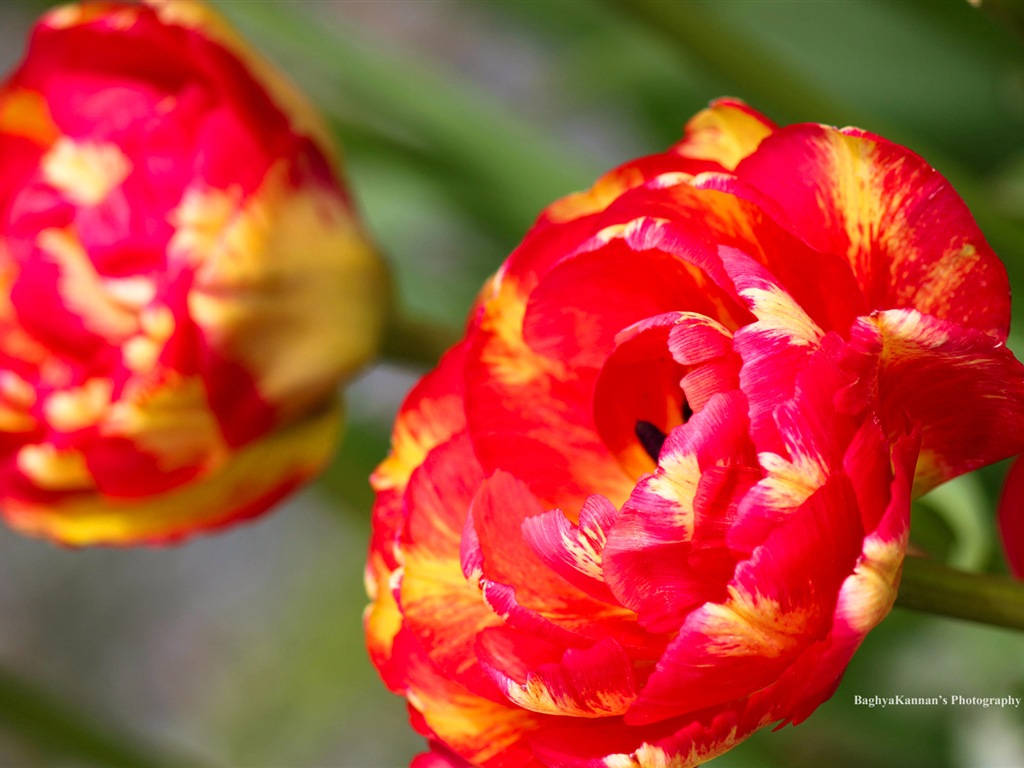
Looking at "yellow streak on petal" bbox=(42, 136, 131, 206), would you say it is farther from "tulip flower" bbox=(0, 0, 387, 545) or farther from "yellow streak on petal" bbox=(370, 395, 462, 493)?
"yellow streak on petal" bbox=(370, 395, 462, 493)

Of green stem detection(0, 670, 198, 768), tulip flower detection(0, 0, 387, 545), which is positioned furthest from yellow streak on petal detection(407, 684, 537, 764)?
green stem detection(0, 670, 198, 768)

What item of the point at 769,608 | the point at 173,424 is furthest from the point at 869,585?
the point at 173,424

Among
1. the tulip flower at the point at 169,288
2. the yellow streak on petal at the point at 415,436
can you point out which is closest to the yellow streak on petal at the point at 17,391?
the tulip flower at the point at 169,288

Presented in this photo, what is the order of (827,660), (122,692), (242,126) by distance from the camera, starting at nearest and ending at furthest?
(827,660) → (242,126) → (122,692)

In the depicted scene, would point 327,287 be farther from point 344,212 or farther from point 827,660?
point 827,660

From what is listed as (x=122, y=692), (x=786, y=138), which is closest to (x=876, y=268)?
(x=786, y=138)

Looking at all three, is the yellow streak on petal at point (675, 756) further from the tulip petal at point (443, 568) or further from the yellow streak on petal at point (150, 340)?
the yellow streak on petal at point (150, 340)

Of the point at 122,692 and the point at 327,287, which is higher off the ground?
the point at 327,287
